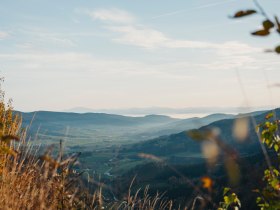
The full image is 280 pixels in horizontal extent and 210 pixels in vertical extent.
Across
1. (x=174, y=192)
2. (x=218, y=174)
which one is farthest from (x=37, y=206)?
(x=218, y=174)

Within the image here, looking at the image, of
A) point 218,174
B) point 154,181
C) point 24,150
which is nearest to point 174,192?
point 218,174

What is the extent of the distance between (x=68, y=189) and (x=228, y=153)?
14.6 feet

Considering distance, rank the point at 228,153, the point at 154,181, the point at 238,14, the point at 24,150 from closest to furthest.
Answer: the point at 228,153 < the point at 238,14 < the point at 24,150 < the point at 154,181

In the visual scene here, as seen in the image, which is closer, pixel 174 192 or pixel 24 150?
pixel 24 150

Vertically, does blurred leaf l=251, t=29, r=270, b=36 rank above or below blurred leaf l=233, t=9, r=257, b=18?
below

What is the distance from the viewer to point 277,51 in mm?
2033

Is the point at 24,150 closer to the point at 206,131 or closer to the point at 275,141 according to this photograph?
the point at 275,141

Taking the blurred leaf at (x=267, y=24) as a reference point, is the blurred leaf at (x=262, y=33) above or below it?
below

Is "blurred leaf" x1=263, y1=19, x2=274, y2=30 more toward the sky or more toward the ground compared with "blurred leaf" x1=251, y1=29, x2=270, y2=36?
more toward the sky

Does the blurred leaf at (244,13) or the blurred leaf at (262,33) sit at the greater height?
the blurred leaf at (244,13)

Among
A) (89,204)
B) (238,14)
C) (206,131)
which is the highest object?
(238,14)

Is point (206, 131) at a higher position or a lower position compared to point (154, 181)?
higher

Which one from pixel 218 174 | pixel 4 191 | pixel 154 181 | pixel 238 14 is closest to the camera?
pixel 238 14

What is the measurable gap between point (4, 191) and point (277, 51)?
4273 mm
